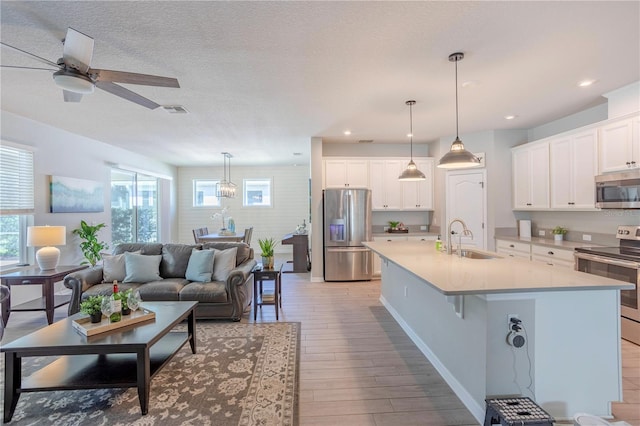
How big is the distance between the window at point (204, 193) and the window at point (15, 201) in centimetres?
500

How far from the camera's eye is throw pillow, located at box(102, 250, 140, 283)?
155 inches

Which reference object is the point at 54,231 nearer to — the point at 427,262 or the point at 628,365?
the point at 427,262

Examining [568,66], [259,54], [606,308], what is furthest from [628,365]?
[259,54]

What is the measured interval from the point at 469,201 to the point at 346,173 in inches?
92.0

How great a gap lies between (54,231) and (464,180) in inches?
252

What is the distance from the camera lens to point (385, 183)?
6.09 m

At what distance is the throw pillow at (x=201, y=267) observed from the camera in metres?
3.90

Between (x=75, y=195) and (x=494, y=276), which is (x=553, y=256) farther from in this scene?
(x=75, y=195)

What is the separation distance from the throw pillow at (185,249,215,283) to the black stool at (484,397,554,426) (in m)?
3.27

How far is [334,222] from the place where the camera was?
5637 mm

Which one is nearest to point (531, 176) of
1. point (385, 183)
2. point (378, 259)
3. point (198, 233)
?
point (385, 183)

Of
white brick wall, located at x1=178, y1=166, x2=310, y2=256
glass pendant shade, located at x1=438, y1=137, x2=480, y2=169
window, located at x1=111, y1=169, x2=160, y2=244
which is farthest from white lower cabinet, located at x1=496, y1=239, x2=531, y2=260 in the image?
window, located at x1=111, y1=169, x2=160, y2=244

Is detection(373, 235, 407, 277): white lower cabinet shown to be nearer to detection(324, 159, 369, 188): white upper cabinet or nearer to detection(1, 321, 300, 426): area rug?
detection(324, 159, 369, 188): white upper cabinet

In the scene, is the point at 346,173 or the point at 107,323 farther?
the point at 346,173
